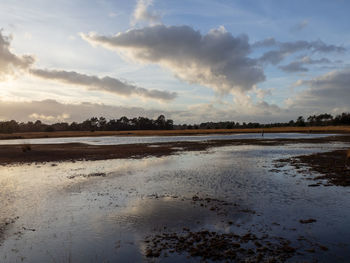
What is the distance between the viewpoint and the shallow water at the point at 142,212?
832cm

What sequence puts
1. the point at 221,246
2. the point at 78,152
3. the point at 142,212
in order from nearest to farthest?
the point at 221,246, the point at 142,212, the point at 78,152

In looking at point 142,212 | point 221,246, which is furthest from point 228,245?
point 142,212

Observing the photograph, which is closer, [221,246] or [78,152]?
[221,246]

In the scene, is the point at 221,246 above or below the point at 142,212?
above

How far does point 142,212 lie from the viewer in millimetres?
11828

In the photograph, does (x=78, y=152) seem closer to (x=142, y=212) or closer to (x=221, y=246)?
(x=142, y=212)

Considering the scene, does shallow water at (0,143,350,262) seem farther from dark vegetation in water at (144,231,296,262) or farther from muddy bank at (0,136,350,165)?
muddy bank at (0,136,350,165)

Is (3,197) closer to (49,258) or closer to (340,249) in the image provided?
(49,258)

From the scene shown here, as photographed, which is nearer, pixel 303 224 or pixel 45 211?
pixel 303 224

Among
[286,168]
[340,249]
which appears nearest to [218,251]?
[340,249]

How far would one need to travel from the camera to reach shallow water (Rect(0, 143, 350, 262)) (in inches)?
328

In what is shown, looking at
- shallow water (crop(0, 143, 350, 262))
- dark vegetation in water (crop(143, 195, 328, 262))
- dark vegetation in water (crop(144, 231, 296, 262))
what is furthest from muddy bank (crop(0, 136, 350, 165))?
dark vegetation in water (crop(144, 231, 296, 262))

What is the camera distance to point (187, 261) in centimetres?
723

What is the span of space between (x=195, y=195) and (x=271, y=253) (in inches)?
286
